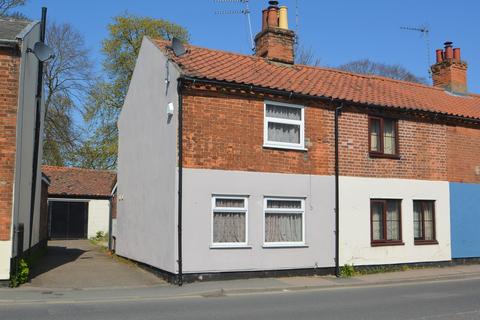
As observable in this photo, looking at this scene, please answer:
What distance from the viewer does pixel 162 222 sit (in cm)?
1480

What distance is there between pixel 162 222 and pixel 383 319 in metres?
7.44

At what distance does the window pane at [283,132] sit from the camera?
15.5m

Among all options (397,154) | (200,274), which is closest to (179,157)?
(200,274)

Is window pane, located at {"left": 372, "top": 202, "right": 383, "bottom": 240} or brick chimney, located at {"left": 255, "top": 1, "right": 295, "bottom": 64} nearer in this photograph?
window pane, located at {"left": 372, "top": 202, "right": 383, "bottom": 240}

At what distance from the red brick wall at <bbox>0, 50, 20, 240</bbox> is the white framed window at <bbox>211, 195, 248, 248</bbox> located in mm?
5133

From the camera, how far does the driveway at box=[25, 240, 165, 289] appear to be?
45.1 feet

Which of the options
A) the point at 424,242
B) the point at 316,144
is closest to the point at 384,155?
the point at 316,144

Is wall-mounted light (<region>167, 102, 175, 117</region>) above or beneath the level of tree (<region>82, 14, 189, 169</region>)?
beneath

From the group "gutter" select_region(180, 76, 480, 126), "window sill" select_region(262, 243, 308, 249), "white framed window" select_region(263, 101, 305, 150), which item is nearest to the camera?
"gutter" select_region(180, 76, 480, 126)

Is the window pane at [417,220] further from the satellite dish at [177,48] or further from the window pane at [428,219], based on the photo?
the satellite dish at [177,48]

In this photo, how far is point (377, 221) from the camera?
17.0m

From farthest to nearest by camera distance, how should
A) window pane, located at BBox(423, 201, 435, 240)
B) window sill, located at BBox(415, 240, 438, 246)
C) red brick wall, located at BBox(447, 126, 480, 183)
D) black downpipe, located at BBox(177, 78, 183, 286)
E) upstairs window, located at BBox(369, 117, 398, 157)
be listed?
red brick wall, located at BBox(447, 126, 480, 183) < window pane, located at BBox(423, 201, 435, 240) < window sill, located at BBox(415, 240, 438, 246) < upstairs window, located at BBox(369, 117, 398, 157) < black downpipe, located at BBox(177, 78, 183, 286)

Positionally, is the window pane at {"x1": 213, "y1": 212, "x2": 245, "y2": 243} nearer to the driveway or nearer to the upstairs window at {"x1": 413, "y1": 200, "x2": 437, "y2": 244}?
the driveway

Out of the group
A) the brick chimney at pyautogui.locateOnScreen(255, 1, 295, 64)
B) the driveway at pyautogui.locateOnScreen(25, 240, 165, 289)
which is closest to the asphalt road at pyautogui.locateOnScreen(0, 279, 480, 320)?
the driveway at pyautogui.locateOnScreen(25, 240, 165, 289)
